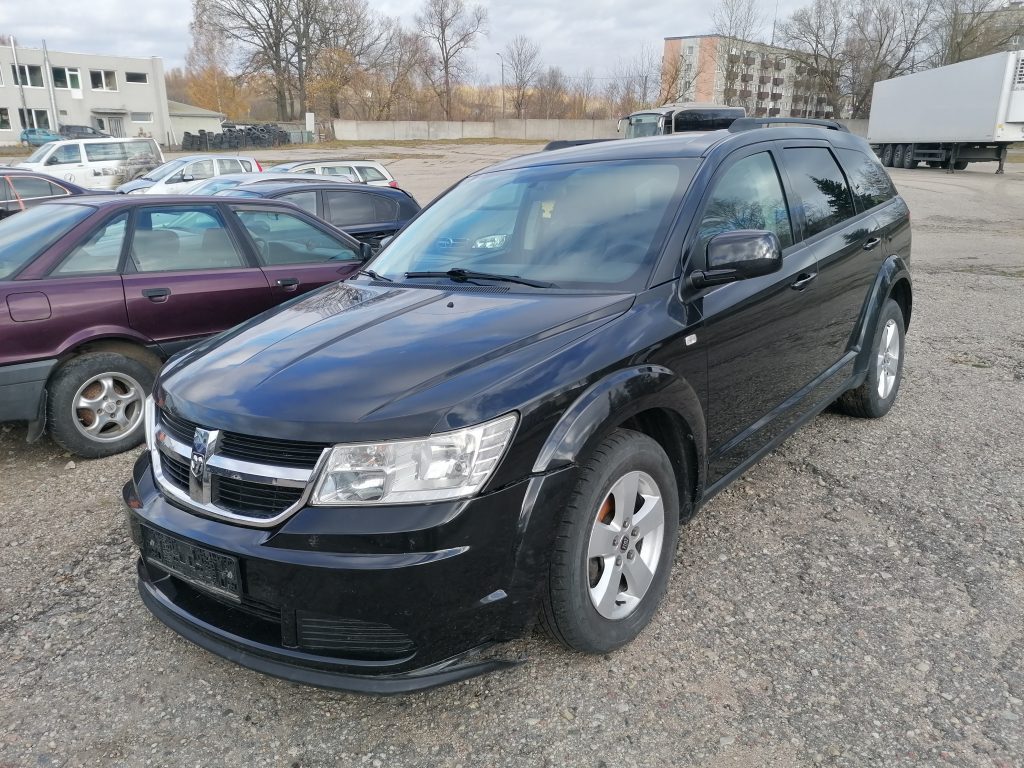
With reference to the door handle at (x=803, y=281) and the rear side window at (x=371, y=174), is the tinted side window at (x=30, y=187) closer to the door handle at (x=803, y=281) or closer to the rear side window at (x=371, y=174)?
the rear side window at (x=371, y=174)

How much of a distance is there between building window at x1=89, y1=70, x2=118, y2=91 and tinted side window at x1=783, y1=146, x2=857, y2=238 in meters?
75.7

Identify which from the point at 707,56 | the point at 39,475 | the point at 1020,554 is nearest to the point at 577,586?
the point at 1020,554

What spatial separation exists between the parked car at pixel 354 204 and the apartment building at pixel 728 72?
2137 inches

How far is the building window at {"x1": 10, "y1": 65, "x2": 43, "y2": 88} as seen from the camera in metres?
61.4

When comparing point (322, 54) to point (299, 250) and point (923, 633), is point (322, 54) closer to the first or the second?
point (299, 250)

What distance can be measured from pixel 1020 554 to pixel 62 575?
164 inches

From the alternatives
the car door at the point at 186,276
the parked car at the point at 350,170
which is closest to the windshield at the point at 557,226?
the car door at the point at 186,276

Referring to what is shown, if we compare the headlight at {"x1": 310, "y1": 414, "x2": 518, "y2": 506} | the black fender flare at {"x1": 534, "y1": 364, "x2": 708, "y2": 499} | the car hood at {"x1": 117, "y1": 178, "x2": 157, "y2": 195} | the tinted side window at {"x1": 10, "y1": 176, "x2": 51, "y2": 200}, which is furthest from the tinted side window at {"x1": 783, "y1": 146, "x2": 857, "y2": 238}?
the car hood at {"x1": 117, "y1": 178, "x2": 157, "y2": 195}

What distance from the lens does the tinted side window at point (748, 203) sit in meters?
3.21

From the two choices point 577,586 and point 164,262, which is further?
point 164,262

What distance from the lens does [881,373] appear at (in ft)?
15.9

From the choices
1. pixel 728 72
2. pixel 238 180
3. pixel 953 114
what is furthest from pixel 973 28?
pixel 238 180

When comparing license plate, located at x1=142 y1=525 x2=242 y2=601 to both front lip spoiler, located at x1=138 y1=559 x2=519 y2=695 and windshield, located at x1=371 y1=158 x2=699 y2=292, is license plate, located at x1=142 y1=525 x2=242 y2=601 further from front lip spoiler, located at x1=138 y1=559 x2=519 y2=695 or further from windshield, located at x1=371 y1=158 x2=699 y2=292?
windshield, located at x1=371 y1=158 x2=699 y2=292

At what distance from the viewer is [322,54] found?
2579 inches
